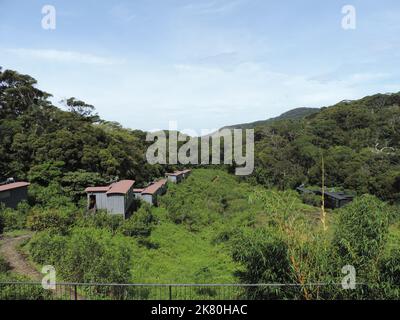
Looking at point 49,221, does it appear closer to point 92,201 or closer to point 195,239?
point 92,201

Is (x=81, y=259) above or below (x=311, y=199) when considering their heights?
above

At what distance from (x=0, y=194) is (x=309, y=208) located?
66.8 feet

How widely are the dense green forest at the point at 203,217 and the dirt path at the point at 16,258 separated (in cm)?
34

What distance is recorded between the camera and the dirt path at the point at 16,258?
9.66m

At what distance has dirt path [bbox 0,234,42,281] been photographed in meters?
9.66

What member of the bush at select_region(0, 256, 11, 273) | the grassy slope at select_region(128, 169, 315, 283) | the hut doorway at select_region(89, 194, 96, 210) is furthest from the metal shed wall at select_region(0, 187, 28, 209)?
the grassy slope at select_region(128, 169, 315, 283)

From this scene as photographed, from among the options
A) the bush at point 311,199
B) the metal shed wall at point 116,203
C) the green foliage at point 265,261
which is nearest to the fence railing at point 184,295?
the green foliage at point 265,261

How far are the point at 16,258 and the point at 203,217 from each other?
10.7 metres

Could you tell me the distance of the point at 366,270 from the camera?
6664 millimetres

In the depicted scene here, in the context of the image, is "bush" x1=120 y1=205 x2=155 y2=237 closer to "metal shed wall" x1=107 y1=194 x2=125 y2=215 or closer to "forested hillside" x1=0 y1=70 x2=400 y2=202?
"metal shed wall" x1=107 y1=194 x2=125 y2=215

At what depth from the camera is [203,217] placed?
64.2 ft

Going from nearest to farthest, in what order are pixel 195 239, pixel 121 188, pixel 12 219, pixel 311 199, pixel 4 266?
1. pixel 4 266
2. pixel 12 219
3. pixel 195 239
4. pixel 121 188
5. pixel 311 199

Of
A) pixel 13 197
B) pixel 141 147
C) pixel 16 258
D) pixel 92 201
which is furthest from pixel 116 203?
pixel 141 147

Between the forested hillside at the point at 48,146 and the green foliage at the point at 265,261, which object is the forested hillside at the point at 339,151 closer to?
the forested hillside at the point at 48,146
